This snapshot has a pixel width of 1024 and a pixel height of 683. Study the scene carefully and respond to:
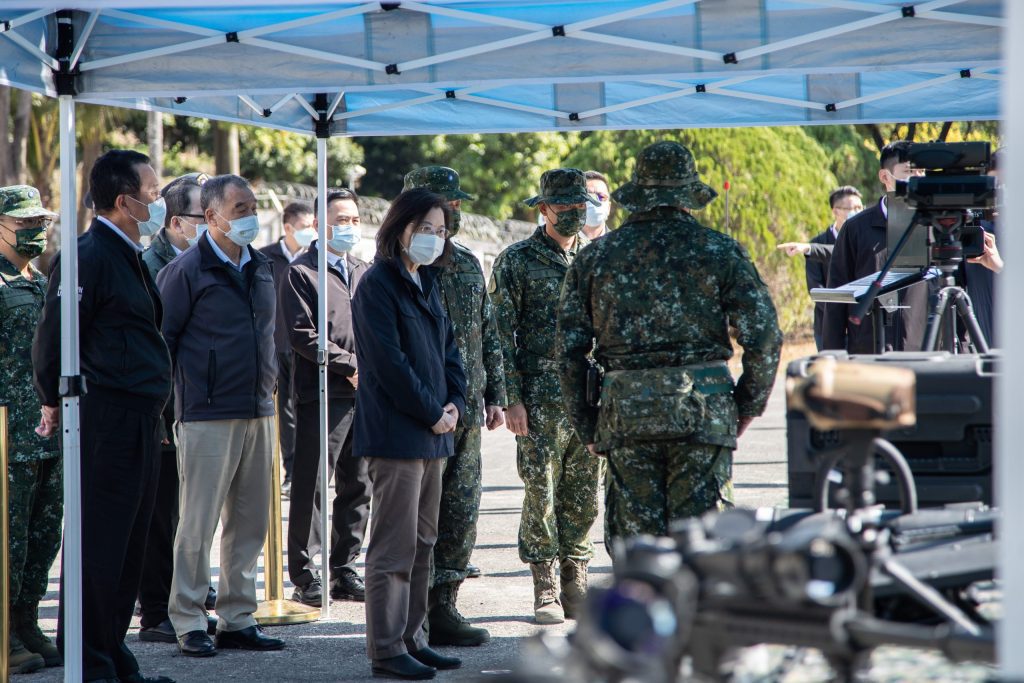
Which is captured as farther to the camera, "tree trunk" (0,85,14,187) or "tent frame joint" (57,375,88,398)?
"tree trunk" (0,85,14,187)

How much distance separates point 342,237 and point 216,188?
170cm

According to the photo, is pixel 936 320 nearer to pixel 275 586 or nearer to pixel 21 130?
pixel 275 586

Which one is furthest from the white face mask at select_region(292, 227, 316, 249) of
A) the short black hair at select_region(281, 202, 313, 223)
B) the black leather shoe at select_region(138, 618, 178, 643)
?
the black leather shoe at select_region(138, 618, 178, 643)

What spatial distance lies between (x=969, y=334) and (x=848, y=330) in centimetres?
176

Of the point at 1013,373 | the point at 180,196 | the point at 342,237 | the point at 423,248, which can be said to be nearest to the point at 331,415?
the point at 342,237

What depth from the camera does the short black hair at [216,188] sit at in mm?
5641

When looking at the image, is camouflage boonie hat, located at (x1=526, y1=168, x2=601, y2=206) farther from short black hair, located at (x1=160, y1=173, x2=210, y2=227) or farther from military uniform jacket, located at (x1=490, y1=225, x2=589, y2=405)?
short black hair, located at (x1=160, y1=173, x2=210, y2=227)

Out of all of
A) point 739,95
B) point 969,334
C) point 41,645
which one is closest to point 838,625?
point 969,334

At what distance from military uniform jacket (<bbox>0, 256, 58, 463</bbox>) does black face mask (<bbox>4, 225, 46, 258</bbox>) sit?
0.27 ft

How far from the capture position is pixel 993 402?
3.15m

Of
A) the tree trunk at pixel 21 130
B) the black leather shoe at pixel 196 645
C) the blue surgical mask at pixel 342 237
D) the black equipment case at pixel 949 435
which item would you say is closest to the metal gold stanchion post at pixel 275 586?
the black leather shoe at pixel 196 645

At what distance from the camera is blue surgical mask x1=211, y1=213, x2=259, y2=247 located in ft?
18.5

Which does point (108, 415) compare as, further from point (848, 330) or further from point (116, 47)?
point (848, 330)

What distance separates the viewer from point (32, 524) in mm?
5680
